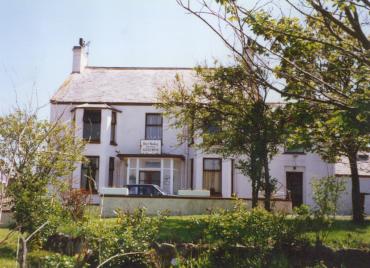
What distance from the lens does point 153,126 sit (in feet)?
104

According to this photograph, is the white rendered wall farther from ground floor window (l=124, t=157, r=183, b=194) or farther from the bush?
the bush

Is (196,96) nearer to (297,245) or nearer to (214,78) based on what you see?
(214,78)

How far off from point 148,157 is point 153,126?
245 centimetres

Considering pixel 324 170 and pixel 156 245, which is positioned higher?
pixel 324 170

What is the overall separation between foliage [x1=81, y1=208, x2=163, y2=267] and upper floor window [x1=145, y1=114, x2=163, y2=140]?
19.7 metres

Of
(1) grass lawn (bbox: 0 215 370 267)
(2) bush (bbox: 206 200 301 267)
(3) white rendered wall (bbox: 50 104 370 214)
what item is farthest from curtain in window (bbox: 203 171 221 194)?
(2) bush (bbox: 206 200 301 267)

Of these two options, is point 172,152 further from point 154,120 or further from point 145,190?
point 145,190

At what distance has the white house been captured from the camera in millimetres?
30047

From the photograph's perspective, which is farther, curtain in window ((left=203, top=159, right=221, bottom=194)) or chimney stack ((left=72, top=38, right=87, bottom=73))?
chimney stack ((left=72, top=38, right=87, bottom=73))

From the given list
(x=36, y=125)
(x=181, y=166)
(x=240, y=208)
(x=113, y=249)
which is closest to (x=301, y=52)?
(x=240, y=208)

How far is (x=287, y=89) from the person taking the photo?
9.62 meters

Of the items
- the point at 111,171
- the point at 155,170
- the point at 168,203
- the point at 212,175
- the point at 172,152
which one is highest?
the point at 172,152

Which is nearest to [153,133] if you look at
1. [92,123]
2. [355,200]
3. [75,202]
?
[92,123]

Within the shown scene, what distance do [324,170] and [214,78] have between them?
48.9 ft
